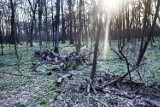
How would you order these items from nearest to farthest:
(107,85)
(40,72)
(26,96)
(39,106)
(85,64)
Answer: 1. (39,106)
2. (26,96)
3. (107,85)
4. (40,72)
5. (85,64)

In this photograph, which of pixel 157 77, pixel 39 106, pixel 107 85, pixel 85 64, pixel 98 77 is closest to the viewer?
pixel 39 106

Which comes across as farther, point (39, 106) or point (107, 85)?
point (107, 85)

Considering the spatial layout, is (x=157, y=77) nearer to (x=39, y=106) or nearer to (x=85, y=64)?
(x=85, y=64)

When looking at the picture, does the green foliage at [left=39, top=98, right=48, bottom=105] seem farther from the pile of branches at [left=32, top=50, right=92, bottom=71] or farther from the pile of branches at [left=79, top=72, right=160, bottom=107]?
the pile of branches at [left=32, top=50, right=92, bottom=71]

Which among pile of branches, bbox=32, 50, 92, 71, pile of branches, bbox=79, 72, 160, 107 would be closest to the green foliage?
pile of branches, bbox=79, 72, 160, 107

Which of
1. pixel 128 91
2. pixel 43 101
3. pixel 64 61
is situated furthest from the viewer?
pixel 64 61

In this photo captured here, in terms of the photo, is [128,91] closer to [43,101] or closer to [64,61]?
[43,101]

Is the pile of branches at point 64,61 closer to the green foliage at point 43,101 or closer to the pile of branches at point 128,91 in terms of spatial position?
the pile of branches at point 128,91

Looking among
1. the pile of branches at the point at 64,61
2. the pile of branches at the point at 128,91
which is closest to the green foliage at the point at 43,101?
the pile of branches at the point at 128,91

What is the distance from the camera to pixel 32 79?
8.38 metres

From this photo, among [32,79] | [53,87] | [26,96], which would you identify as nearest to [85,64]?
[32,79]

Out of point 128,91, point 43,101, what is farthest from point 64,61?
point 43,101

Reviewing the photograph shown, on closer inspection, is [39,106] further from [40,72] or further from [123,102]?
[40,72]

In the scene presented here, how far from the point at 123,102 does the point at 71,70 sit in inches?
191
